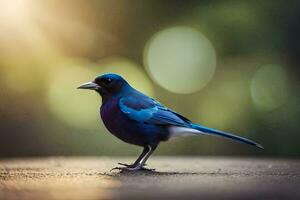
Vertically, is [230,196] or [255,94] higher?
[255,94]

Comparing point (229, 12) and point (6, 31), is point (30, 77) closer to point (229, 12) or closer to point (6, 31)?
point (6, 31)

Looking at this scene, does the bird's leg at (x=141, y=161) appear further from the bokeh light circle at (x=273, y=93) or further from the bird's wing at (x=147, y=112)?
the bokeh light circle at (x=273, y=93)

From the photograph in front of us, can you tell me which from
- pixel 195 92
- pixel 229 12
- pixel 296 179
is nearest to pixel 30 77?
pixel 195 92

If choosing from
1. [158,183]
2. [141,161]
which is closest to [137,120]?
[141,161]

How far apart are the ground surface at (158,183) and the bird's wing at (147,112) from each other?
30cm

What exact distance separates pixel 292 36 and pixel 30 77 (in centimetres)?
359

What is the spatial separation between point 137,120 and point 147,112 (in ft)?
0.38

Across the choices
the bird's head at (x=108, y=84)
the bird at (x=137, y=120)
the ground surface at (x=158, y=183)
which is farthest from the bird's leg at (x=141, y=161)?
the bird's head at (x=108, y=84)

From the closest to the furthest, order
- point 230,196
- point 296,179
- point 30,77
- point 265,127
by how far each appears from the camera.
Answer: point 230,196 → point 296,179 → point 265,127 → point 30,77

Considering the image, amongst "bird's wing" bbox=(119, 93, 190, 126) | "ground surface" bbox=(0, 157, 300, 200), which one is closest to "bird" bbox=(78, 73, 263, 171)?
"bird's wing" bbox=(119, 93, 190, 126)

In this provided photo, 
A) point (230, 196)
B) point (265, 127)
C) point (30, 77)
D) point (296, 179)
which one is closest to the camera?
point (230, 196)

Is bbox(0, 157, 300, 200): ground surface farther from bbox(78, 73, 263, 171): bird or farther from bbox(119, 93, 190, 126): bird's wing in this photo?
bbox(119, 93, 190, 126): bird's wing

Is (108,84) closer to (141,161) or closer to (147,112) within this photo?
(147,112)

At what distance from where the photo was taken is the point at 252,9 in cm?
838
